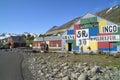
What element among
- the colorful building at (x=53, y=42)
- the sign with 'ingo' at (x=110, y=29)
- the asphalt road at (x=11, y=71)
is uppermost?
the sign with 'ingo' at (x=110, y=29)

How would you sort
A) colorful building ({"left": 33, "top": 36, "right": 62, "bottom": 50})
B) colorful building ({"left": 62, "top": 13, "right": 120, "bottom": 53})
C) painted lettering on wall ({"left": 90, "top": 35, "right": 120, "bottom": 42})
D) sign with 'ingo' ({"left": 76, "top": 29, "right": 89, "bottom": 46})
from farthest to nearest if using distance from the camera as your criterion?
1. colorful building ({"left": 33, "top": 36, "right": 62, "bottom": 50})
2. sign with 'ingo' ({"left": 76, "top": 29, "right": 89, "bottom": 46})
3. colorful building ({"left": 62, "top": 13, "right": 120, "bottom": 53})
4. painted lettering on wall ({"left": 90, "top": 35, "right": 120, "bottom": 42})

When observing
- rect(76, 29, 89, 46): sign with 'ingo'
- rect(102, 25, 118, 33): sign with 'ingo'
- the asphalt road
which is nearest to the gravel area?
the asphalt road

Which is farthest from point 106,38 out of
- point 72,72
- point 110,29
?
point 72,72

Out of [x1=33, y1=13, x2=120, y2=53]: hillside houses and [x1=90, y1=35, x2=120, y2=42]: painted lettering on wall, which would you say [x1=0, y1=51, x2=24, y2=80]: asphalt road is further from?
[x1=33, y1=13, x2=120, y2=53]: hillside houses

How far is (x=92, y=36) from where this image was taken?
5166cm

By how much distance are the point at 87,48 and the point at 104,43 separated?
4.29 metres

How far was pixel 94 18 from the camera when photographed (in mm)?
51469

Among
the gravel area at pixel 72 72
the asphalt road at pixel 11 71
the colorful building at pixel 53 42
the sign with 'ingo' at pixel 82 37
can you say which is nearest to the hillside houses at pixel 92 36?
the sign with 'ingo' at pixel 82 37

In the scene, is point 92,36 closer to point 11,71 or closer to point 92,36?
point 92,36

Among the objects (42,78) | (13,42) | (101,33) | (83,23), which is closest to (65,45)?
(83,23)

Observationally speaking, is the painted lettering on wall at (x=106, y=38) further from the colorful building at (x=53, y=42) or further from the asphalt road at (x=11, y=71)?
the asphalt road at (x=11, y=71)

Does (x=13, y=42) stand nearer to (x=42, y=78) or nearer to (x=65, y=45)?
(x=65, y=45)

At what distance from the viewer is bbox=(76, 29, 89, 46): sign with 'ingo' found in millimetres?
52781

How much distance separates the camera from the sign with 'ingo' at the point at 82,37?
52781 millimetres
